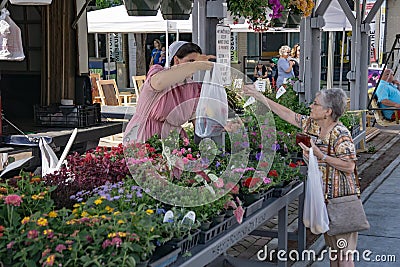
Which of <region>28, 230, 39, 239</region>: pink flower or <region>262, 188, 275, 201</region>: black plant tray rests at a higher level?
<region>28, 230, 39, 239</region>: pink flower

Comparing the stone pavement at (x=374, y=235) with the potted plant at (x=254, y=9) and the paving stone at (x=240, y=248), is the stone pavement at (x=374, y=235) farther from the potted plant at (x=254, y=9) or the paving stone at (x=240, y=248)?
the potted plant at (x=254, y=9)

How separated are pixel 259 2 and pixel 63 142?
2.63 m

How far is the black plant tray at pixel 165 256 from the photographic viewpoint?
246 centimetres

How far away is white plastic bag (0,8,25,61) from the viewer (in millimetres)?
5344

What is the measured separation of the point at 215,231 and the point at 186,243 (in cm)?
29

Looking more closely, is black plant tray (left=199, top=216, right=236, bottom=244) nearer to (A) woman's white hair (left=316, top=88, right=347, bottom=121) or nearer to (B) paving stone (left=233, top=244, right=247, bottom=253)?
(A) woman's white hair (left=316, top=88, right=347, bottom=121)

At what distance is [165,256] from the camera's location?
2.49 metres

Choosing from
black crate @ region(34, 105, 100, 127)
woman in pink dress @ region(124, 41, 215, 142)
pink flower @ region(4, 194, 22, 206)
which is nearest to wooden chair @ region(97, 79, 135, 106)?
black crate @ region(34, 105, 100, 127)

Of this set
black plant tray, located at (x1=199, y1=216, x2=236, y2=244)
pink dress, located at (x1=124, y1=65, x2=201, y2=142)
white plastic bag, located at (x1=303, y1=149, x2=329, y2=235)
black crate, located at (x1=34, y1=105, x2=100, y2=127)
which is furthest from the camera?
black crate, located at (x1=34, y1=105, x2=100, y2=127)

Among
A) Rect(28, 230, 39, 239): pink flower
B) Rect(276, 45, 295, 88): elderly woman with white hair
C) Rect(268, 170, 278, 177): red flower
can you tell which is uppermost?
Rect(276, 45, 295, 88): elderly woman with white hair

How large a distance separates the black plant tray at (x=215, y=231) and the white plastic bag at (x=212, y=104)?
0.86 metres

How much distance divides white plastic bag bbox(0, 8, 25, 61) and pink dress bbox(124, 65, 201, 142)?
1859 millimetres

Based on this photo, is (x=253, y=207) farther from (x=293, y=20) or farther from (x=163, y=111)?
(x=293, y=20)

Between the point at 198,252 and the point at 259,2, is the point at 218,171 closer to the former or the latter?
the point at 198,252
